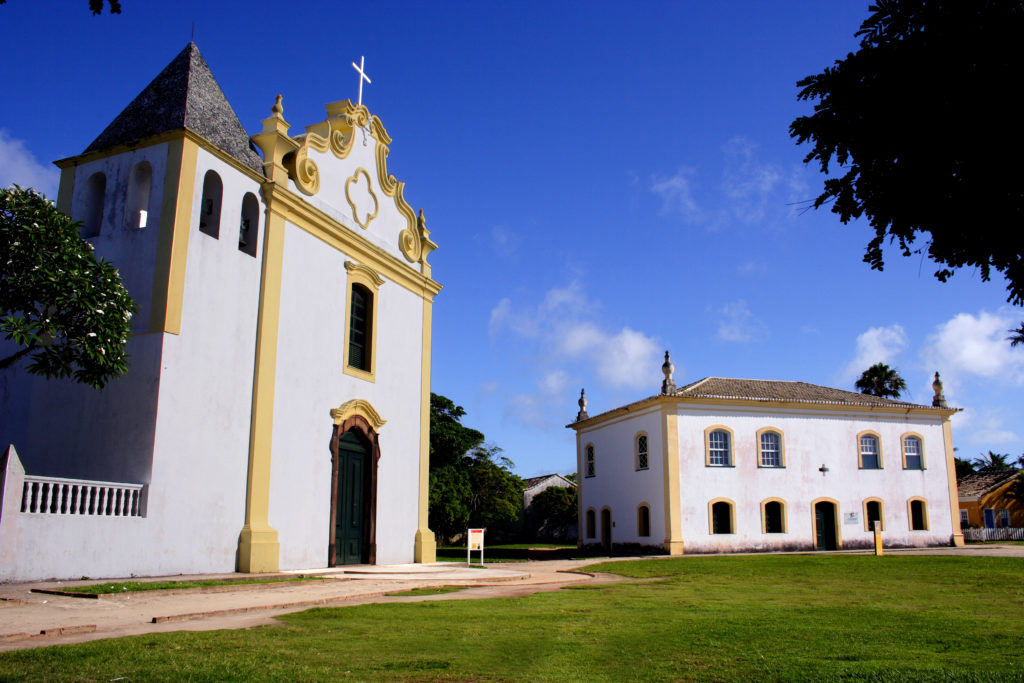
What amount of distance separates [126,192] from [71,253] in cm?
303

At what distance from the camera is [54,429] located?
13.5 meters

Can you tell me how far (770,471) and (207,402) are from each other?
24.0m

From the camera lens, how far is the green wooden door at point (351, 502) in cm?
1711

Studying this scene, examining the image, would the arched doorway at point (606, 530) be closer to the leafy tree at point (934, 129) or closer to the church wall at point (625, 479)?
the church wall at point (625, 479)

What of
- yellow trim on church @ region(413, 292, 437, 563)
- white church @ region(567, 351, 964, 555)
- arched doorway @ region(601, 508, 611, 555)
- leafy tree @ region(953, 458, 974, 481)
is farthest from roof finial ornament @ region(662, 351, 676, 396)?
leafy tree @ region(953, 458, 974, 481)

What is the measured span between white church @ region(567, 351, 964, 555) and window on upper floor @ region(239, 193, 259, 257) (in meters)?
18.9

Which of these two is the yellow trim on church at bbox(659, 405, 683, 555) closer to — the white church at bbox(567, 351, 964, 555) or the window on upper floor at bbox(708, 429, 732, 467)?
the white church at bbox(567, 351, 964, 555)

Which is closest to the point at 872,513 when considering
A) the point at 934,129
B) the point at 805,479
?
the point at 805,479

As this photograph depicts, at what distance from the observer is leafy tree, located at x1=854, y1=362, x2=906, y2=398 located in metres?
50.1

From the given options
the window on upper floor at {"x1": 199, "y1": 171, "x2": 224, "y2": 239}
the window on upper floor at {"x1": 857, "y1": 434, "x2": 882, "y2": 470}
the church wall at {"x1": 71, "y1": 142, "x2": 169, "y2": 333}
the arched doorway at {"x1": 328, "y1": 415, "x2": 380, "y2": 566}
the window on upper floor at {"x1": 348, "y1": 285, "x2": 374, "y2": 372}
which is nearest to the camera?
the church wall at {"x1": 71, "y1": 142, "x2": 169, "y2": 333}

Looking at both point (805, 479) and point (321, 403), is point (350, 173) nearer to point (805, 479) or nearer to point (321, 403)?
point (321, 403)

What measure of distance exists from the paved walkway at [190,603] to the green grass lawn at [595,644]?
636 millimetres

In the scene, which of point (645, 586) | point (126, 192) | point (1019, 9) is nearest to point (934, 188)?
point (1019, 9)

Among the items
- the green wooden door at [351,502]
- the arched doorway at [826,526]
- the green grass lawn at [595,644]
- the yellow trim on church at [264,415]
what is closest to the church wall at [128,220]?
the yellow trim on church at [264,415]
